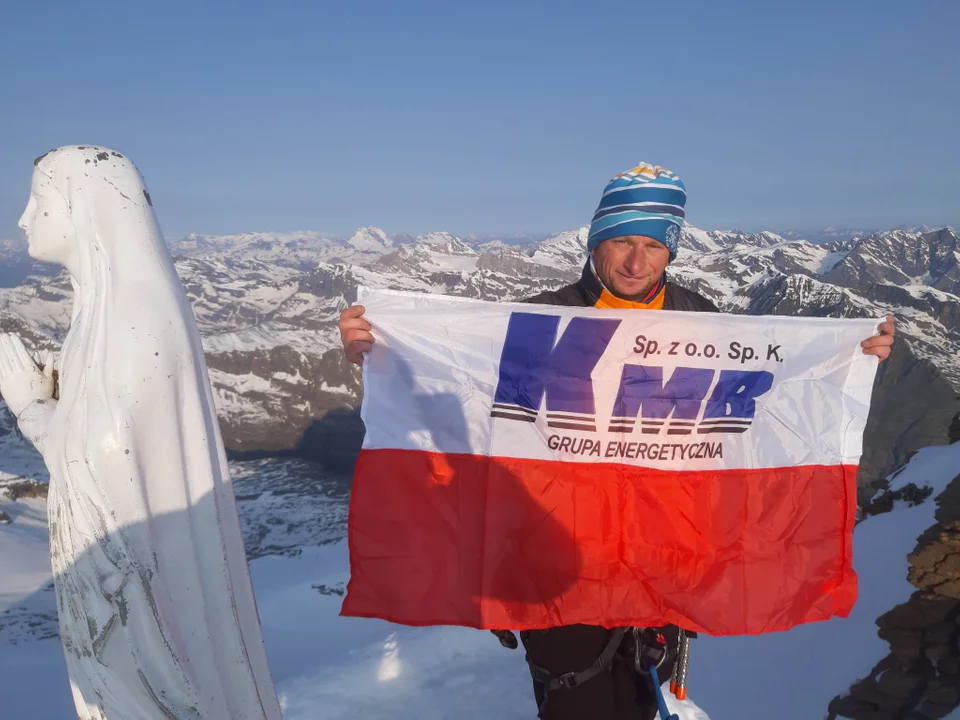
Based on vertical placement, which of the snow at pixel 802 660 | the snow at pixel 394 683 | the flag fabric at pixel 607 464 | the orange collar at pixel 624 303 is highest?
the orange collar at pixel 624 303

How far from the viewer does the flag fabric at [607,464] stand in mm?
4539

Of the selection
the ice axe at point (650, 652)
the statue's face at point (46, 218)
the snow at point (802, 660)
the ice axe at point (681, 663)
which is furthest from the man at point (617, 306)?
the snow at point (802, 660)

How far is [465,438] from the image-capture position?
4727 mm

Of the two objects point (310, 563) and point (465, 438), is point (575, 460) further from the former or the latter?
point (310, 563)

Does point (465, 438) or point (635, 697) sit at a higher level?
point (465, 438)

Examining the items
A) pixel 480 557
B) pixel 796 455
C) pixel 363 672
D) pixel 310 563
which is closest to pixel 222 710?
Result: pixel 480 557

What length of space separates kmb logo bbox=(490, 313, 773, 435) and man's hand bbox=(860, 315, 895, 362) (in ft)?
4.08

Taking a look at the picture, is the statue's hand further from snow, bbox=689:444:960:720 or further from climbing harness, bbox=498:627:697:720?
snow, bbox=689:444:960:720

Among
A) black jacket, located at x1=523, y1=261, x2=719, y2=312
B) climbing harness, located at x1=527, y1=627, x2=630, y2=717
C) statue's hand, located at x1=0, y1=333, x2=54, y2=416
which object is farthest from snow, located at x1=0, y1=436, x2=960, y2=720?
statue's hand, located at x1=0, y1=333, x2=54, y2=416

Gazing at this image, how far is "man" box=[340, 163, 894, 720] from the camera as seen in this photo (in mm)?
4492

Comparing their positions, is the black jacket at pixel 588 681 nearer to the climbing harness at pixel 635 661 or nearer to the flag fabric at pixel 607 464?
the climbing harness at pixel 635 661

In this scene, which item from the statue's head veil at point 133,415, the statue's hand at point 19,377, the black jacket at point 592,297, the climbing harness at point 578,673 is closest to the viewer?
the statue's head veil at point 133,415

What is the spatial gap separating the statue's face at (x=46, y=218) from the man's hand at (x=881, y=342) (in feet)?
18.6

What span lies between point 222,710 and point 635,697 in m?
3.21
